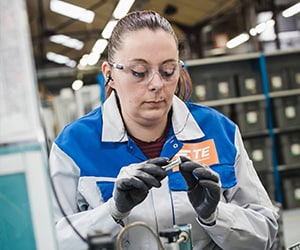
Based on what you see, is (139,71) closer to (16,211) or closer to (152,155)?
(152,155)

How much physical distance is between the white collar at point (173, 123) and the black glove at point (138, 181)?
248mm

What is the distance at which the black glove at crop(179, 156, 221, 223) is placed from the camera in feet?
3.35

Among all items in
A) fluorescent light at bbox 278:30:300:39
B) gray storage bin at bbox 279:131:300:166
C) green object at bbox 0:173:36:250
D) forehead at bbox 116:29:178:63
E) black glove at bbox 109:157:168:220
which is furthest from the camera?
fluorescent light at bbox 278:30:300:39

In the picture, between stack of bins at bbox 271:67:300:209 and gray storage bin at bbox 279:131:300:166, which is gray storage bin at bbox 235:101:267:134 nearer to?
stack of bins at bbox 271:67:300:209

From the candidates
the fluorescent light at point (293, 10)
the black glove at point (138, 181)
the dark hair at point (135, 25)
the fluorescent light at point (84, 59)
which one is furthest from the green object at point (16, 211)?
the fluorescent light at point (84, 59)

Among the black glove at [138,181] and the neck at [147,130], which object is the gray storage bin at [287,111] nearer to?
the neck at [147,130]

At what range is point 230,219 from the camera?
1171 millimetres

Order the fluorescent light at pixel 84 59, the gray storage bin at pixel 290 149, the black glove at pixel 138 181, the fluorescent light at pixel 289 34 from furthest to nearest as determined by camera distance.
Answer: the fluorescent light at pixel 84 59 → the fluorescent light at pixel 289 34 → the gray storage bin at pixel 290 149 → the black glove at pixel 138 181

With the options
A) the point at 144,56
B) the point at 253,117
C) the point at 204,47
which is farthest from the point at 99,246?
the point at 204,47

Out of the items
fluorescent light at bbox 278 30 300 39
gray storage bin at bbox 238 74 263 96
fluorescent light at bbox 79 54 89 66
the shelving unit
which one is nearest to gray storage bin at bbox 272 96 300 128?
the shelving unit

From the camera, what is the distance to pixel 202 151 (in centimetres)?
126

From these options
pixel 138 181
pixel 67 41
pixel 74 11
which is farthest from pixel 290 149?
pixel 67 41

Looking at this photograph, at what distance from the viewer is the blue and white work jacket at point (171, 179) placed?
3.93 ft

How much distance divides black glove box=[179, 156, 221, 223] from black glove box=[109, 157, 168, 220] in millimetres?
48
